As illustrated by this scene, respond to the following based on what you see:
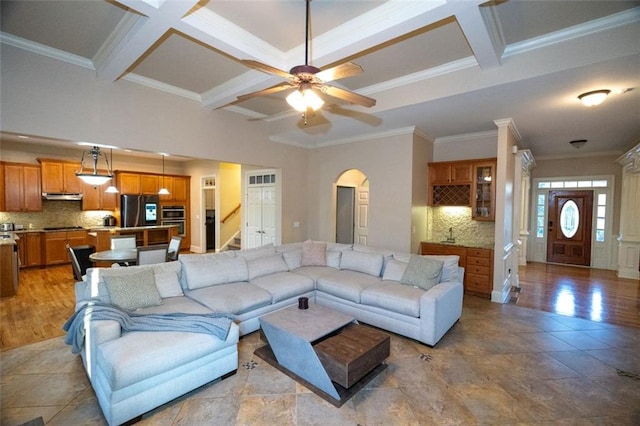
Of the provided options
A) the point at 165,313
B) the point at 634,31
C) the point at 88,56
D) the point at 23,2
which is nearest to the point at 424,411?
the point at 165,313

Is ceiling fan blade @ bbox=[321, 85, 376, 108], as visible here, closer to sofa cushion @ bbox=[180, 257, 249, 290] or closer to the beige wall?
sofa cushion @ bbox=[180, 257, 249, 290]

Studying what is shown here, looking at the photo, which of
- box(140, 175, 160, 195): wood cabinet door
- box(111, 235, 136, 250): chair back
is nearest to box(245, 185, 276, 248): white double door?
box(111, 235, 136, 250): chair back

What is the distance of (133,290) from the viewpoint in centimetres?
286

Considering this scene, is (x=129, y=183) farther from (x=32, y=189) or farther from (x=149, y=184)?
(x=32, y=189)

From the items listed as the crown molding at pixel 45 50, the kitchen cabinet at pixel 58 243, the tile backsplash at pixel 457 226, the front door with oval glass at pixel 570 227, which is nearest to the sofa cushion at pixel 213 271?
the crown molding at pixel 45 50

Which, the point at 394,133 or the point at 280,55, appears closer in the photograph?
the point at 280,55

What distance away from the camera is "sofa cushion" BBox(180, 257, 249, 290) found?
349cm

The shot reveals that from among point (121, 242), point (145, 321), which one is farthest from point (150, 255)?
point (145, 321)

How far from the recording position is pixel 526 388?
97.4 inches

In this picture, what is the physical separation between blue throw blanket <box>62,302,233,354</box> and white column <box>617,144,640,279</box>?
8519 mm

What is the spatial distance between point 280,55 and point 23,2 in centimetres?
228

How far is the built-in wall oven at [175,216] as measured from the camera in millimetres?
8906

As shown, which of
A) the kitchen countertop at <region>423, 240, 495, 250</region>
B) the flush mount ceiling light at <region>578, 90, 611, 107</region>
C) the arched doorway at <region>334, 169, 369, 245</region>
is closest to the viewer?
the flush mount ceiling light at <region>578, 90, 611, 107</region>

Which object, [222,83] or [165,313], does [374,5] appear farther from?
[165,313]
